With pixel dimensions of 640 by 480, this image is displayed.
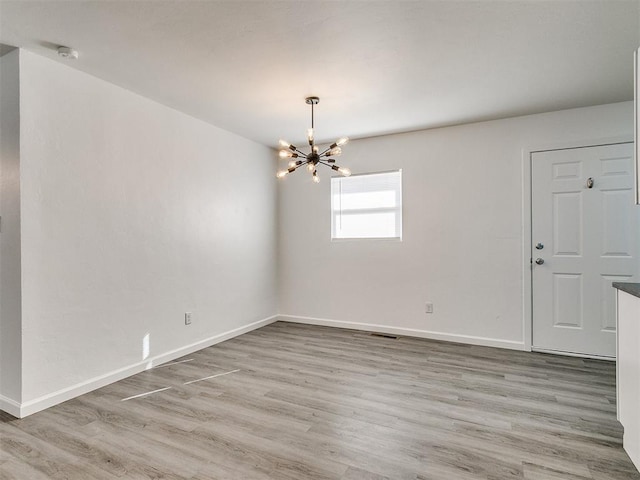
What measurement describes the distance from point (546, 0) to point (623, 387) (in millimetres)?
2279

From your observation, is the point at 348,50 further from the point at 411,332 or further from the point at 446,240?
the point at 411,332

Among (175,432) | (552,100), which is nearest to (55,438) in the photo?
(175,432)

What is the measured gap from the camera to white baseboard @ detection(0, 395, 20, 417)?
2.40 metres

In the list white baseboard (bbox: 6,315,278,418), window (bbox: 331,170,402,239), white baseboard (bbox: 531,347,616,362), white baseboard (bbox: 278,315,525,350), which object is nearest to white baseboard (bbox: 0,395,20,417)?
white baseboard (bbox: 6,315,278,418)

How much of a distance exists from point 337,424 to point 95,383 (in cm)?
205

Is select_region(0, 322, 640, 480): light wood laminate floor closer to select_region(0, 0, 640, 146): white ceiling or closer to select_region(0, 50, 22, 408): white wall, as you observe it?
select_region(0, 50, 22, 408): white wall

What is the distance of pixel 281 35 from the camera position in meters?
2.26

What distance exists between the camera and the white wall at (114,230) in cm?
251

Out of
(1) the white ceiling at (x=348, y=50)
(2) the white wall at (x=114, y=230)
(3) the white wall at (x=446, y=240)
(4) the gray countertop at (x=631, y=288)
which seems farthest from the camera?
(3) the white wall at (x=446, y=240)

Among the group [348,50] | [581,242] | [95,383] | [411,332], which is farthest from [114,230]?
[581,242]

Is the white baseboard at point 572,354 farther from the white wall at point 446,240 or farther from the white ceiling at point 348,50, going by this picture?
the white ceiling at point 348,50

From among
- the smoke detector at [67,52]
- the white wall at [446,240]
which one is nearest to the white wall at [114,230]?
the smoke detector at [67,52]

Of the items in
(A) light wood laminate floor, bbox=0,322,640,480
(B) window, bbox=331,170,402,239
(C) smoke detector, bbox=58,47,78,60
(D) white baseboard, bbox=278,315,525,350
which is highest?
(C) smoke detector, bbox=58,47,78,60

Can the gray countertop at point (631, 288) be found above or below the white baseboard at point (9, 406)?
above
